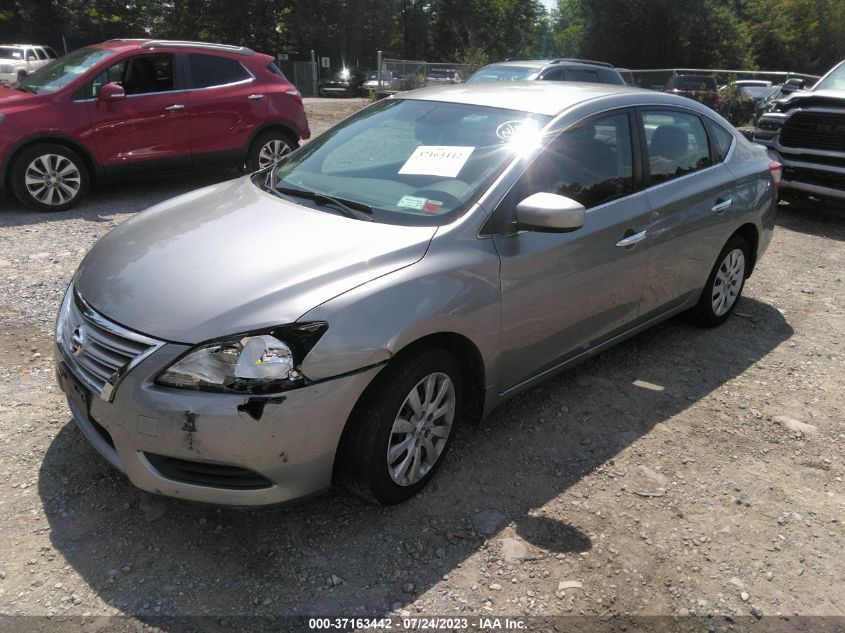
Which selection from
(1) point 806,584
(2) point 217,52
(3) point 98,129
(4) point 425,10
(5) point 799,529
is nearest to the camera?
(1) point 806,584

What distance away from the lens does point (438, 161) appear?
3.37 meters

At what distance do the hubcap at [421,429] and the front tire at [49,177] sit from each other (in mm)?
5854

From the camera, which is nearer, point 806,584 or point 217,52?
point 806,584

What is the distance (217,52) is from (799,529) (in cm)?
776

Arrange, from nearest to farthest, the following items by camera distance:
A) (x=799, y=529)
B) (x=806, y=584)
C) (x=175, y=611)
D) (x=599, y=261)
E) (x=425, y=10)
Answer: (x=175, y=611)
(x=806, y=584)
(x=799, y=529)
(x=599, y=261)
(x=425, y=10)

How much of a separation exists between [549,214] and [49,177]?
6.03m

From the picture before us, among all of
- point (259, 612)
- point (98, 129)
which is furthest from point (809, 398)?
point (98, 129)

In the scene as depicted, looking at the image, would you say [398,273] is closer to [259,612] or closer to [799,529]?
[259,612]

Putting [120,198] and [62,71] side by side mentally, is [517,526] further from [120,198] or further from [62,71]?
[62,71]

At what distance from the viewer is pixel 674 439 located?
11.9ft

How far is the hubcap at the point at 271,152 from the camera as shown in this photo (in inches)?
337

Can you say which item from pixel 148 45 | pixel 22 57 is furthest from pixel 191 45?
pixel 22 57

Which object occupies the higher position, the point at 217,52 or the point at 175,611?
the point at 217,52

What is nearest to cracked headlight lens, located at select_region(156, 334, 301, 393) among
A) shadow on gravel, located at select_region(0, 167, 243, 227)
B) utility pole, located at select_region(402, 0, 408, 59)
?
shadow on gravel, located at select_region(0, 167, 243, 227)
